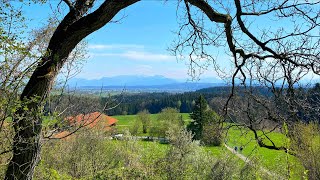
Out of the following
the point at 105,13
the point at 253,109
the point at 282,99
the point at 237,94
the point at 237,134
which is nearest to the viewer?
the point at 105,13

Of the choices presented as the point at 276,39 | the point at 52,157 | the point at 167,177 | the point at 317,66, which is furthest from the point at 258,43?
the point at 52,157

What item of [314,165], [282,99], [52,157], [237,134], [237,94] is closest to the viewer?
[282,99]

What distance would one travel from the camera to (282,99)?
3.73 m

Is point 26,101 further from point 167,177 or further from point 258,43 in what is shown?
point 167,177

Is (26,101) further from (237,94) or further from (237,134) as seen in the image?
(237,134)

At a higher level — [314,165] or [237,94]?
[237,94]

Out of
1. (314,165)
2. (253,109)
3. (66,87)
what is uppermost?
(66,87)

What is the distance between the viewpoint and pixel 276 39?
324 centimetres

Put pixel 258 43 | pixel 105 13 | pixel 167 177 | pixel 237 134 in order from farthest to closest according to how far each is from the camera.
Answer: pixel 167 177
pixel 237 134
pixel 258 43
pixel 105 13

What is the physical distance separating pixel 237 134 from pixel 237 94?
44.8 inches

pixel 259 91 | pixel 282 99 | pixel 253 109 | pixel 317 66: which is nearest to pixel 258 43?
pixel 317 66

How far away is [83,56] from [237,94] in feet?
9.06

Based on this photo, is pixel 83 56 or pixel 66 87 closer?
pixel 66 87

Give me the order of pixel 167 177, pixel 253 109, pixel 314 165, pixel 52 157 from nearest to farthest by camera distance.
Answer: pixel 253 109 < pixel 314 165 < pixel 167 177 < pixel 52 157
